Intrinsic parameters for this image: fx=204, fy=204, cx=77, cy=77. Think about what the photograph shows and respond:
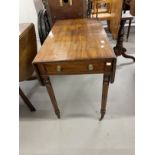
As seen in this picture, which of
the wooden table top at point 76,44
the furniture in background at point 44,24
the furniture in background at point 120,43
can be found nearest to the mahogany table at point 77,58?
the wooden table top at point 76,44

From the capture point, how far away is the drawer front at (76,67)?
4.66ft

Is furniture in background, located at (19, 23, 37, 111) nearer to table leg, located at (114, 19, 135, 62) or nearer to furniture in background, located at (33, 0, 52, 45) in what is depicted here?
furniture in background, located at (33, 0, 52, 45)

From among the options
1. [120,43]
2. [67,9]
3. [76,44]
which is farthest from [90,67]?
[120,43]

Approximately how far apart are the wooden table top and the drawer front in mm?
47

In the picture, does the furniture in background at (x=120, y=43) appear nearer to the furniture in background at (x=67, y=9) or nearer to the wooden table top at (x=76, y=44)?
the furniture in background at (x=67, y=9)

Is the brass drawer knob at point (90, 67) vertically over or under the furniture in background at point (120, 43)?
over

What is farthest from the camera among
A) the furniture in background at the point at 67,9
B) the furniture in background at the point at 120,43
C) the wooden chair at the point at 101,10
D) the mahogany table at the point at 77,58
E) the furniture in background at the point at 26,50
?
the wooden chair at the point at 101,10

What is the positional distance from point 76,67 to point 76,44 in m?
0.24

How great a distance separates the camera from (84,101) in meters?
2.05

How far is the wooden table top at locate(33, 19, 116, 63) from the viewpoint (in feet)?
4.63

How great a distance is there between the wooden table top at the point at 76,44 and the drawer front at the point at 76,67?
0.05 m
